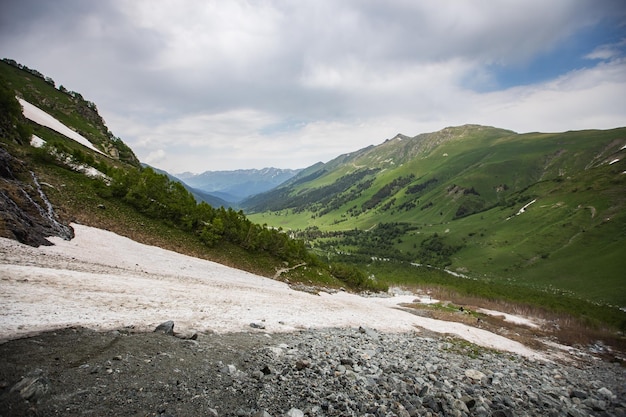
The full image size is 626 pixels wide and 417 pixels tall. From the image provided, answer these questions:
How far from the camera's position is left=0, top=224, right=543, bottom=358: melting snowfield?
13.6 meters

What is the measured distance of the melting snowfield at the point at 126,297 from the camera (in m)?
13.6

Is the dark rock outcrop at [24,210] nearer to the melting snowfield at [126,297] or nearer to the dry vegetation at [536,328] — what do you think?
the melting snowfield at [126,297]

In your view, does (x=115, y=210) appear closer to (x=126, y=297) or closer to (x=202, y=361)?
(x=126, y=297)

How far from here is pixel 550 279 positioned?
15600 centimetres

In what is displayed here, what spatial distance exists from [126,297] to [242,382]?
39.5 ft

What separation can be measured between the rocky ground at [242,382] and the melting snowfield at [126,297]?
86.0 inches

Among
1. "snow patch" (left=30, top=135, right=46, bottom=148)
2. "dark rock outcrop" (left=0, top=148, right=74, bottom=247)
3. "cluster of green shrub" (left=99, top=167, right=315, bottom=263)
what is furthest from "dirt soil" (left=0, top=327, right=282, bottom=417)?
"snow patch" (left=30, top=135, right=46, bottom=148)

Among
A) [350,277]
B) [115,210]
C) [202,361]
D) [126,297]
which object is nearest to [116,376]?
[202,361]

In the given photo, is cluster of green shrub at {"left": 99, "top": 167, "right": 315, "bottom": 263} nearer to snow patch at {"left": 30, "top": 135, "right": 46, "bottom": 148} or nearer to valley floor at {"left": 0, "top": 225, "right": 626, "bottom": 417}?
snow patch at {"left": 30, "top": 135, "right": 46, "bottom": 148}

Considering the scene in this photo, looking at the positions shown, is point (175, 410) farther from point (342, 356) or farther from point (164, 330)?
point (342, 356)

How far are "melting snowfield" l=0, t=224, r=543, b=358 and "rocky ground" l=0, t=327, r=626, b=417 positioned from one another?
219 cm

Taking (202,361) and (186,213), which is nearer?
(202,361)

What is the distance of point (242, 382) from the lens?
33.3 ft

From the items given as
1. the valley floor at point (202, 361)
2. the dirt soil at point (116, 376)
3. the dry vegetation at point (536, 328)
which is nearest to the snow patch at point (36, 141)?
the valley floor at point (202, 361)
